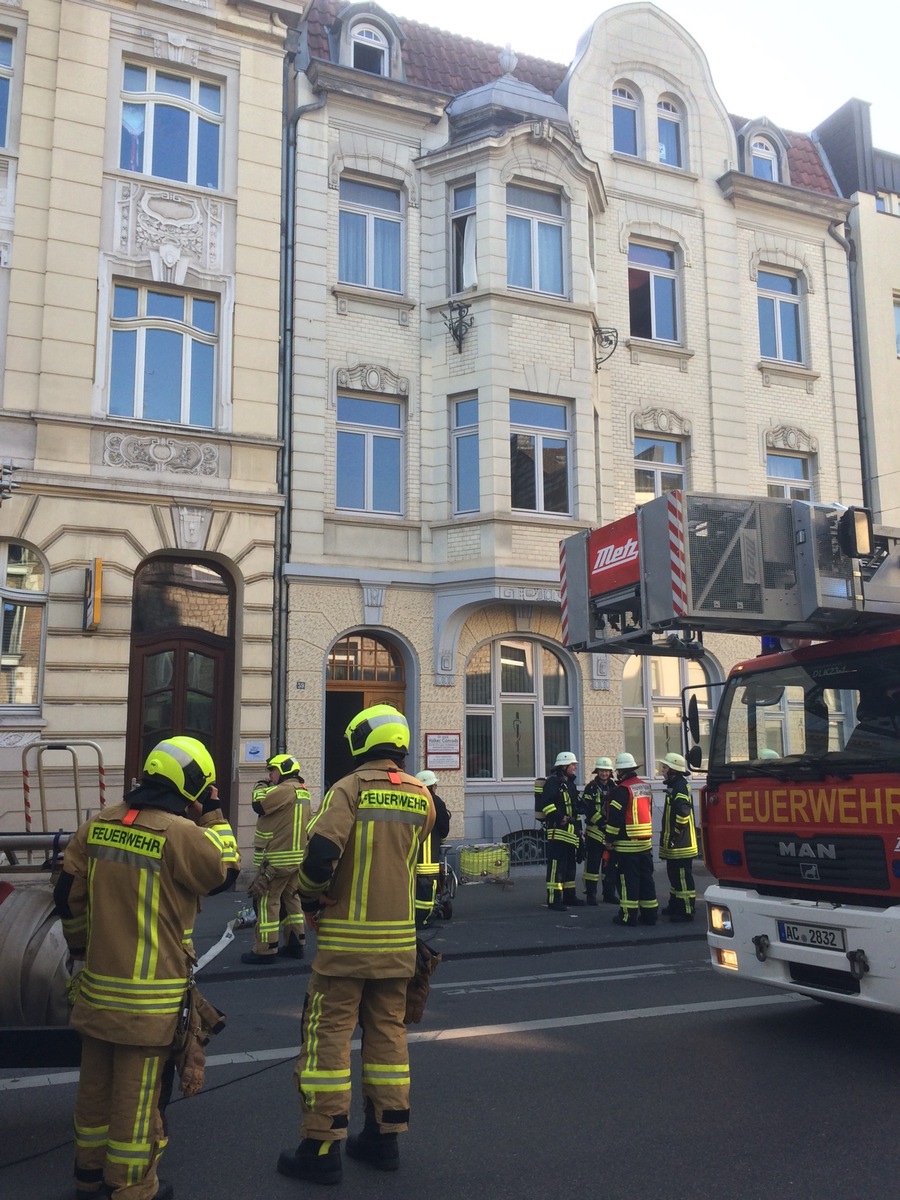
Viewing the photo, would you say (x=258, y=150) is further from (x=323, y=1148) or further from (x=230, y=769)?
(x=323, y=1148)

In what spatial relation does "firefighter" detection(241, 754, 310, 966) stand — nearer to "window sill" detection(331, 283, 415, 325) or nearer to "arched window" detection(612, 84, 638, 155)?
"window sill" detection(331, 283, 415, 325)

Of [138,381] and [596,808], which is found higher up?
[138,381]

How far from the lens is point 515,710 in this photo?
16109mm

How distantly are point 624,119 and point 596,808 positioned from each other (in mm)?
13050

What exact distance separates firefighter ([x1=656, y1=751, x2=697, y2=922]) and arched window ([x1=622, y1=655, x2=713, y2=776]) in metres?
5.59

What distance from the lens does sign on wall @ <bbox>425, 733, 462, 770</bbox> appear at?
49.7 ft

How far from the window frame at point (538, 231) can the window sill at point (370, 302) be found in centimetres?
174

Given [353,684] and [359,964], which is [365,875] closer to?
[359,964]

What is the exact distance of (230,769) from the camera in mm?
14438

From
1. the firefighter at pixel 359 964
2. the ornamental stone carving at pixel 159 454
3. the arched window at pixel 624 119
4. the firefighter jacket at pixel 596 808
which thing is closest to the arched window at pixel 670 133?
the arched window at pixel 624 119

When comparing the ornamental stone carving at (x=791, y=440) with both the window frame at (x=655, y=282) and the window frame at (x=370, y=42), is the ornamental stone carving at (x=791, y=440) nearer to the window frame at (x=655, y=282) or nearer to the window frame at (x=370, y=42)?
the window frame at (x=655, y=282)

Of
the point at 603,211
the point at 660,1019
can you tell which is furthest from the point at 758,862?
the point at 603,211

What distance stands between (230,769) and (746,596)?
31.6ft

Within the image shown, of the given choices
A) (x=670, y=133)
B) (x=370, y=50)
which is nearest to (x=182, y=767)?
(x=370, y=50)
